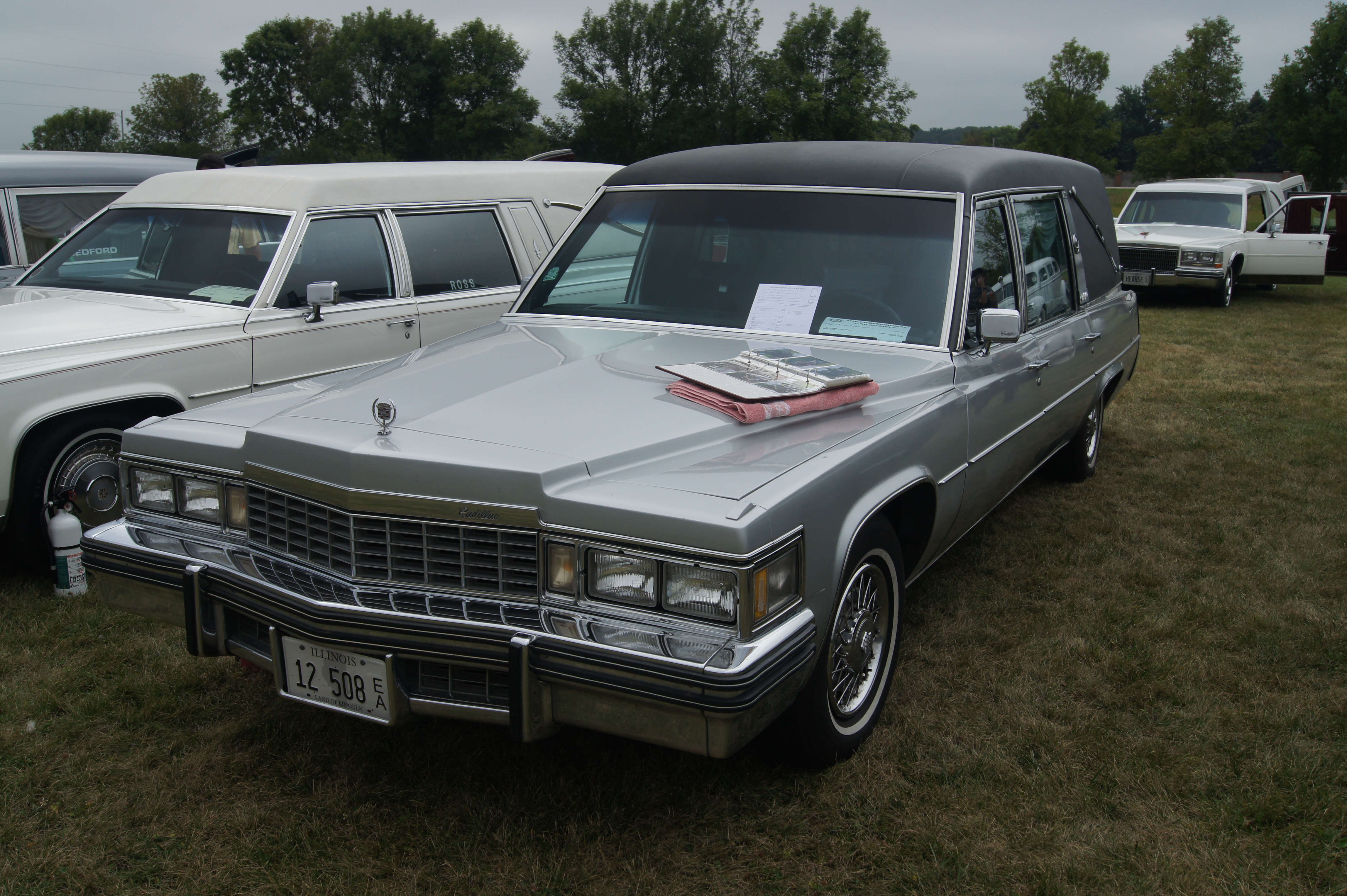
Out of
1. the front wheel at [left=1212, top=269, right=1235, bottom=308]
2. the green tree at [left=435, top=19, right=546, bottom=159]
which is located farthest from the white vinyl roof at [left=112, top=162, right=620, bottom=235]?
the green tree at [left=435, top=19, right=546, bottom=159]

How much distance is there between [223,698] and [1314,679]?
3944 mm

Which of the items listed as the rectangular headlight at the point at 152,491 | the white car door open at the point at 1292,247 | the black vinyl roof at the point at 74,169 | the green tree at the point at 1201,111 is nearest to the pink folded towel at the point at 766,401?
the rectangular headlight at the point at 152,491

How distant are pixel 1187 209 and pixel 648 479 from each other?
52.0ft

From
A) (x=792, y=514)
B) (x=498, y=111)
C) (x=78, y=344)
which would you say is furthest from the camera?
(x=498, y=111)

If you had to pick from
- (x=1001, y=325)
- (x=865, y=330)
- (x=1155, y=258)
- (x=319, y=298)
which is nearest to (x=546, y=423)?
(x=865, y=330)

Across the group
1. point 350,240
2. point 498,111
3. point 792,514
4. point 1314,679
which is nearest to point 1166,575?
point 1314,679

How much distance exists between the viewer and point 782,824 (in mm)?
2775

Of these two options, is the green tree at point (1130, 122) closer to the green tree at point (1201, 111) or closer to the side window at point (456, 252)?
the green tree at point (1201, 111)

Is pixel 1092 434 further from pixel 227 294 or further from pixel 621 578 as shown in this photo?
pixel 227 294

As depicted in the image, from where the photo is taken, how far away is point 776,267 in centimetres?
385

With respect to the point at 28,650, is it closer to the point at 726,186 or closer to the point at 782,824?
the point at 782,824

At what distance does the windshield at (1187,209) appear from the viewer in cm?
1525

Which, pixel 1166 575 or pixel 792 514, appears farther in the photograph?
pixel 1166 575

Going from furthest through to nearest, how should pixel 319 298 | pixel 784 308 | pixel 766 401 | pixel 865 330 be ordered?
pixel 319 298, pixel 784 308, pixel 865 330, pixel 766 401
